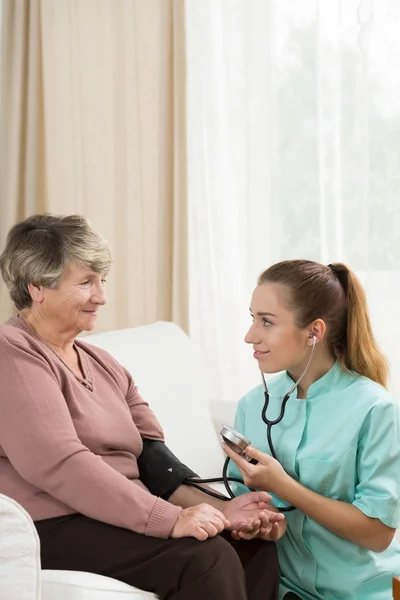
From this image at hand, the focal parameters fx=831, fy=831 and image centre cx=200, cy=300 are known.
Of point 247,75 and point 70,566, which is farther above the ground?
point 247,75

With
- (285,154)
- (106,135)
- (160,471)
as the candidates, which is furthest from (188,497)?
(106,135)

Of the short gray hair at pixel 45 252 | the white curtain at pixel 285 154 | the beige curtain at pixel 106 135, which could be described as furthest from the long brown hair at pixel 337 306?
the beige curtain at pixel 106 135

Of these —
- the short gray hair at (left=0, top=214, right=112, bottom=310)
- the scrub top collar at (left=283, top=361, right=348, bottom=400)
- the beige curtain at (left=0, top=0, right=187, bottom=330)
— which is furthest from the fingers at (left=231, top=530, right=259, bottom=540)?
the beige curtain at (left=0, top=0, right=187, bottom=330)

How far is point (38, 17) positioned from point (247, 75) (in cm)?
102

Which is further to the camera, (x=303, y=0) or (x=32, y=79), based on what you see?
(x=32, y=79)

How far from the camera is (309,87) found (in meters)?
3.09

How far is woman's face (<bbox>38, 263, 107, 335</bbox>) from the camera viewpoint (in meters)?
1.89

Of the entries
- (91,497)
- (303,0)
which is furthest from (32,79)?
(91,497)

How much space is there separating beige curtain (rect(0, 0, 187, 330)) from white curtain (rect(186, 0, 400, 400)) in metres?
0.13

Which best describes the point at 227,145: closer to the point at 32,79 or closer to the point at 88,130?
the point at 88,130

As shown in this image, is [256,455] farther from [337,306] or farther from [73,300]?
[73,300]

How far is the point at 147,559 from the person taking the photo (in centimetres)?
163

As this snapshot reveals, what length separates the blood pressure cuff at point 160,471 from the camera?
200 centimetres

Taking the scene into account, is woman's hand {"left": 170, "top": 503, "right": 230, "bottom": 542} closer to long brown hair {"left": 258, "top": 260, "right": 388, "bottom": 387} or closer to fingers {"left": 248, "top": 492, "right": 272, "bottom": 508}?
fingers {"left": 248, "top": 492, "right": 272, "bottom": 508}
